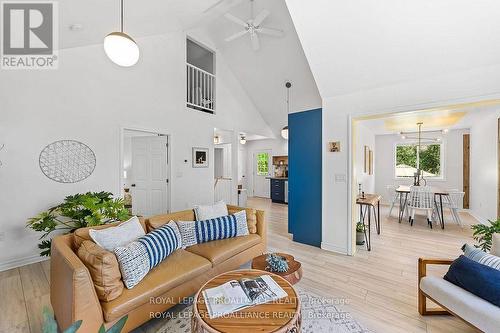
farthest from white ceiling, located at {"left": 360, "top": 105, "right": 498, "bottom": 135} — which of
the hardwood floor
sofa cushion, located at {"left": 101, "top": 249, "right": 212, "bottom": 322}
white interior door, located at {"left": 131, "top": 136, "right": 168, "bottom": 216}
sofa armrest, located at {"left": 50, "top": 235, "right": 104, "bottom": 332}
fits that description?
sofa armrest, located at {"left": 50, "top": 235, "right": 104, "bottom": 332}

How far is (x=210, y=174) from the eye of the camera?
5414 mm

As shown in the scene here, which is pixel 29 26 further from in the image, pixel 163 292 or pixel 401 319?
pixel 401 319

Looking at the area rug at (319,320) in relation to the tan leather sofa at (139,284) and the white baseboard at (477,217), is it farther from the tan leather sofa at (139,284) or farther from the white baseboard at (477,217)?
the white baseboard at (477,217)

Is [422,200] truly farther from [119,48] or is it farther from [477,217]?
[119,48]

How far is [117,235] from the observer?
1.97 meters

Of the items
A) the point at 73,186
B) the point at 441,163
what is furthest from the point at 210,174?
the point at 441,163

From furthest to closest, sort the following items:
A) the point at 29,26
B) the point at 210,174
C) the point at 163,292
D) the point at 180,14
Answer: the point at 210,174 < the point at 180,14 < the point at 29,26 < the point at 163,292

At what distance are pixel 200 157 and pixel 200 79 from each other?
189 cm

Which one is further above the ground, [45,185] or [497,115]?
[497,115]

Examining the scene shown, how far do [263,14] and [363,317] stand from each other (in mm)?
3975

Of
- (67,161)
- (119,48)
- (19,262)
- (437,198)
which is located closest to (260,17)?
(119,48)

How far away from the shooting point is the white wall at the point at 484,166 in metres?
4.39

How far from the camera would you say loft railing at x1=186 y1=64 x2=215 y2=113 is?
511cm
